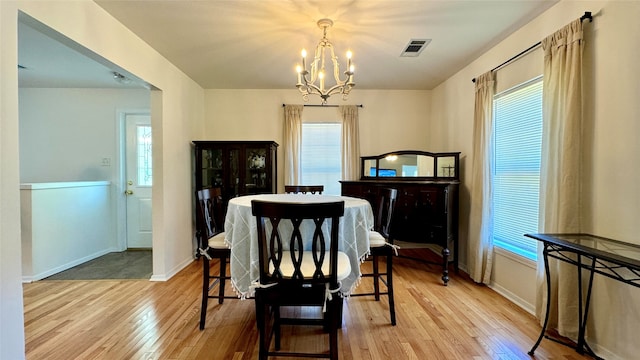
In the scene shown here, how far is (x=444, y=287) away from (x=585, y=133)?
5.89 feet

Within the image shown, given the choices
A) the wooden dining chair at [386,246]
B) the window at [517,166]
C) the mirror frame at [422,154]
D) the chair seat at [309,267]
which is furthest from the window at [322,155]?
the chair seat at [309,267]

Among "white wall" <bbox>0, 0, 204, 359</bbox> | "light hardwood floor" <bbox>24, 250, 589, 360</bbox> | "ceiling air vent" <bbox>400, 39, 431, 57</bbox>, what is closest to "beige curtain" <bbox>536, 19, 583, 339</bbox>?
"light hardwood floor" <bbox>24, 250, 589, 360</bbox>

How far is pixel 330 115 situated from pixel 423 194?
1896 mm

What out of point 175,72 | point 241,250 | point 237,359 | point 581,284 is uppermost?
point 175,72

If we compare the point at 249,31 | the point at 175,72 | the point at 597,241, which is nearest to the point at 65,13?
the point at 249,31

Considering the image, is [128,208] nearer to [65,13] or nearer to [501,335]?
[65,13]

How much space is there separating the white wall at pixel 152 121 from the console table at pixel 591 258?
9.73ft

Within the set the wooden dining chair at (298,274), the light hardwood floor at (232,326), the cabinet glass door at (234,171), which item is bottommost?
the light hardwood floor at (232,326)

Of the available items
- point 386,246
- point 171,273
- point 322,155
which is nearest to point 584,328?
point 386,246

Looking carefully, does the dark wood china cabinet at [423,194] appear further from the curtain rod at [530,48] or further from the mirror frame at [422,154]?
the curtain rod at [530,48]

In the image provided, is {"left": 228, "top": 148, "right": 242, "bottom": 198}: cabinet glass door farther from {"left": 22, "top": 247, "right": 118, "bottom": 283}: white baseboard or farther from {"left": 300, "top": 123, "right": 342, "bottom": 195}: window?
{"left": 22, "top": 247, "right": 118, "bottom": 283}: white baseboard

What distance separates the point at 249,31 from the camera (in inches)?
100

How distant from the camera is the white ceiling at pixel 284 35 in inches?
85.8

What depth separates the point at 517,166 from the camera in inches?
104
